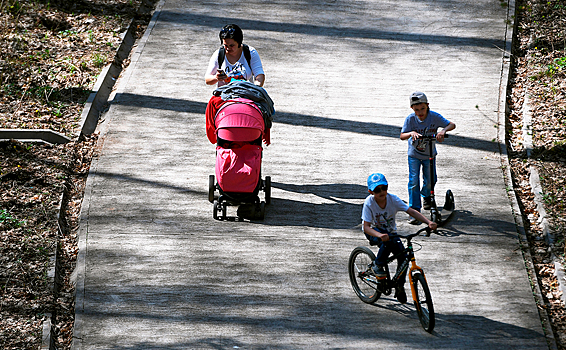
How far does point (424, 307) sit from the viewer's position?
6.51 metres

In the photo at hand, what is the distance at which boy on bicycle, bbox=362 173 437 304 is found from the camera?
21.1 ft

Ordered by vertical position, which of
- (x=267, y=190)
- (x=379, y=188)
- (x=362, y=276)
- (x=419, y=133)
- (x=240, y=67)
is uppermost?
(x=240, y=67)

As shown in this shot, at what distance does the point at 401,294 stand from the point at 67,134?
611 centimetres

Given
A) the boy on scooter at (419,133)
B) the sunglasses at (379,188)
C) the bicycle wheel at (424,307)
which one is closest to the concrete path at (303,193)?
the bicycle wheel at (424,307)

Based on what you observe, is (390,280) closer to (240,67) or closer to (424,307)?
(424,307)

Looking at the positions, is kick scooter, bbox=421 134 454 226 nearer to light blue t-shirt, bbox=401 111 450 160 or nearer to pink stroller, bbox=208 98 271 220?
light blue t-shirt, bbox=401 111 450 160

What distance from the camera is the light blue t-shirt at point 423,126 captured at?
7848mm

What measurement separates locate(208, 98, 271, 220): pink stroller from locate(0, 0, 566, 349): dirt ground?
81.5 inches

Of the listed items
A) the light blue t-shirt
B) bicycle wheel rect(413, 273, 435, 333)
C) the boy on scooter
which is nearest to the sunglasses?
bicycle wheel rect(413, 273, 435, 333)

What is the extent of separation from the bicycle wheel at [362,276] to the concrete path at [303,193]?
0.14 meters

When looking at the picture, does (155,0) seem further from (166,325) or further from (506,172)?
(166,325)

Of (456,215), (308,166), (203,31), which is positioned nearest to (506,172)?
(456,215)

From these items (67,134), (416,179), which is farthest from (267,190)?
(67,134)

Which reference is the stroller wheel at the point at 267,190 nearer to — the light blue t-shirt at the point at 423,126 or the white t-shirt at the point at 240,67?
the white t-shirt at the point at 240,67
